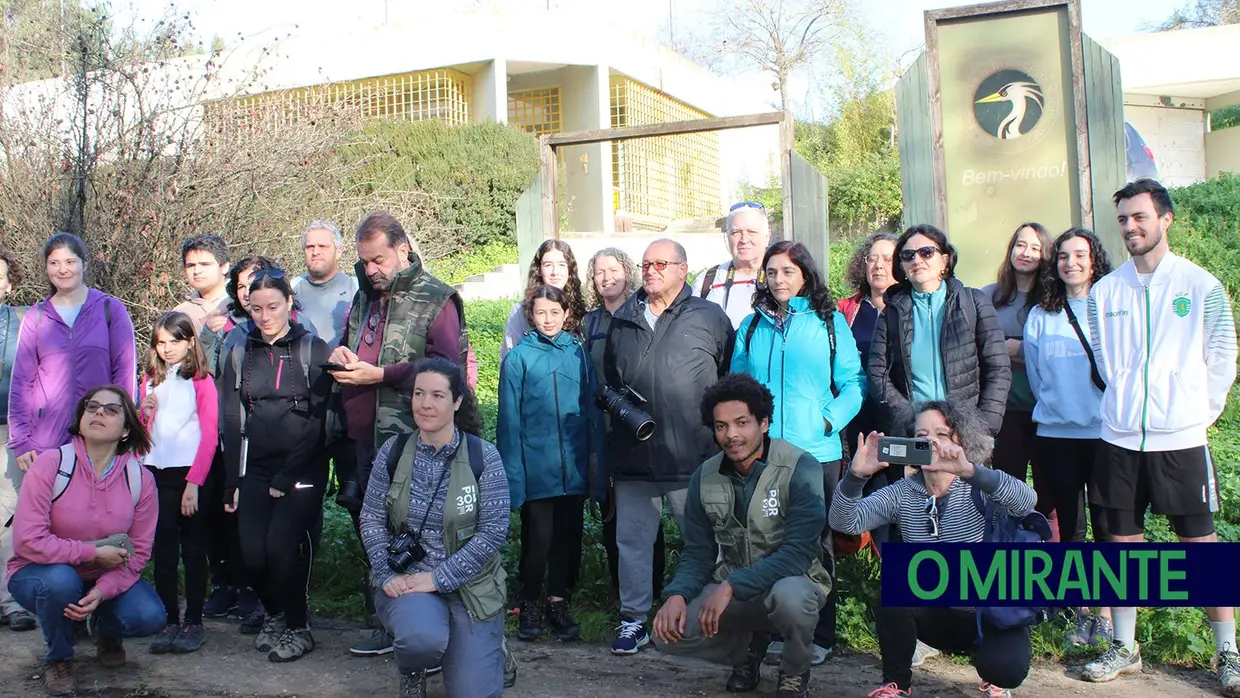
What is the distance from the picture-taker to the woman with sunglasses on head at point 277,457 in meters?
4.98

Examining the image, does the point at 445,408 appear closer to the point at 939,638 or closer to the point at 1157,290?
the point at 939,638

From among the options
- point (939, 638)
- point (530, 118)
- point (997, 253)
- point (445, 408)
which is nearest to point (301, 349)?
point (445, 408)

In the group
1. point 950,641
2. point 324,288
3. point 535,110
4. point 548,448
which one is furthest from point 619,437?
point 535,110

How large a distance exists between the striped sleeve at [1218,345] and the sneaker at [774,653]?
7.04ft

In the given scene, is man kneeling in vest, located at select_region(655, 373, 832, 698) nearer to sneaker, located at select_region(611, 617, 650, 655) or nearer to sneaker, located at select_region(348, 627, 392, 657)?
sneaker, located at select_region(611, 617, 650, 655)

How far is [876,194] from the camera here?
18.1m

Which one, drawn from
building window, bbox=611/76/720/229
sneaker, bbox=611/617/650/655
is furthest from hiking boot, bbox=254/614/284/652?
building window, bbox=611/76/720/229

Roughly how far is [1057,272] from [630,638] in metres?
2.79

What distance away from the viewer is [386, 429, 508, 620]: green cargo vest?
4.28 metres

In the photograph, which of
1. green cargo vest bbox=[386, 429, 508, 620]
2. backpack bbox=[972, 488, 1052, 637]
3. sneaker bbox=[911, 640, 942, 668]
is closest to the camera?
backpack bbox=[972, 488, 1052, 637]

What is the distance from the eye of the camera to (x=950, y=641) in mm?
4023

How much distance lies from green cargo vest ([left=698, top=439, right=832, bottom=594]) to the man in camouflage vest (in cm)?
152

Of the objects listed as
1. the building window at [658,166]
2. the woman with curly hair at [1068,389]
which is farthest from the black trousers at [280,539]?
the building window at [658,166]

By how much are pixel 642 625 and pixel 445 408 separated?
1579mm
